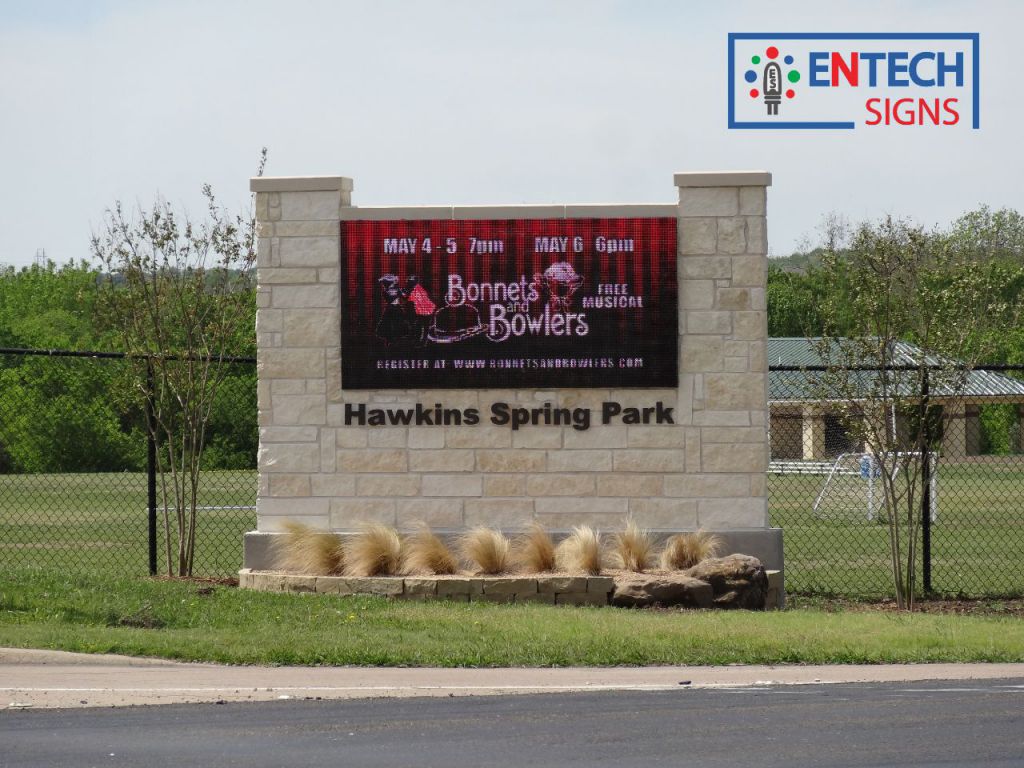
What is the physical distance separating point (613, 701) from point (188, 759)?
2.84 m

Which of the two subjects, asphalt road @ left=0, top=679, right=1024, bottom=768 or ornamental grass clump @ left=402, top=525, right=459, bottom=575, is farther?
ornamental grass clump @ left=402, top=525, right=459, bottom=575

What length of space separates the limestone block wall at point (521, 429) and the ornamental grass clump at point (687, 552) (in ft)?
0.67

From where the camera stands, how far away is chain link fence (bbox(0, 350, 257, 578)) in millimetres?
20344

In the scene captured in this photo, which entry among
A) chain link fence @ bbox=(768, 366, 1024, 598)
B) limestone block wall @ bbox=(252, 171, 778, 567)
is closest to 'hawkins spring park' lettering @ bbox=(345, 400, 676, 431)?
limestone block wall @ bbox=(252, 171, 778, 567)

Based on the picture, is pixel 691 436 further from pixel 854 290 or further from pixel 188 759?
pixel 188 759

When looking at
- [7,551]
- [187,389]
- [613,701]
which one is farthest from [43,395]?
[613,701]

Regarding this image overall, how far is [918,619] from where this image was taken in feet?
44.2

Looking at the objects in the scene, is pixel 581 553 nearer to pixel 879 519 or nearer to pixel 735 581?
pixel 735 581

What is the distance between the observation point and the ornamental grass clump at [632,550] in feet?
48.1

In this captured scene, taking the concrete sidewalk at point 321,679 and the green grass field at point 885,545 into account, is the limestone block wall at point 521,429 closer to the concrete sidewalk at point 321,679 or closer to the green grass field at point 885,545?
the green grass field at point 885,545

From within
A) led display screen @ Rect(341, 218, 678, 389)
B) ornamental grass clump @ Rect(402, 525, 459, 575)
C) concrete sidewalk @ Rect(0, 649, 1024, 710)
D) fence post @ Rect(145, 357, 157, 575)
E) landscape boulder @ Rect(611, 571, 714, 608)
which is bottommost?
concrete sidewalk @ Rect(0, 649, 1024, 710)

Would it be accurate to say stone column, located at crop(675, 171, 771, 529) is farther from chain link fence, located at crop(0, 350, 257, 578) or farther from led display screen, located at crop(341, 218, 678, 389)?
chain link fence, located at crop(0, 350, 257, 578)

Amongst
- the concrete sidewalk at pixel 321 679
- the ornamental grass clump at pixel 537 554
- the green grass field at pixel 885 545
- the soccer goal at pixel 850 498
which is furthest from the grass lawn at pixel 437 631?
the soccer goal at pixel 850 498

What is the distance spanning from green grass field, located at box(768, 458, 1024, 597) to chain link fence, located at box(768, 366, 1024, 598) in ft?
0.05
